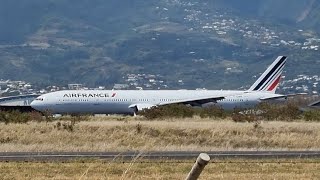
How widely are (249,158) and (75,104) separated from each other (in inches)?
2090

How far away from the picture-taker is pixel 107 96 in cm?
8581

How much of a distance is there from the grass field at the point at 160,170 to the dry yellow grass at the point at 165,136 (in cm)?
1307

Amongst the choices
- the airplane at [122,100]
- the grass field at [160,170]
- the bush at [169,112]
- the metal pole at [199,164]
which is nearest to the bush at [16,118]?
the bush at [169,112]

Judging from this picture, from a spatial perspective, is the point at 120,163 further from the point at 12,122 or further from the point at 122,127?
the point at 12,122

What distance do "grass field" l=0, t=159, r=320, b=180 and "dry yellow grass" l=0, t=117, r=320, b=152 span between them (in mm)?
13070

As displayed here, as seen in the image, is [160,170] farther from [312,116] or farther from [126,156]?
[312,116]

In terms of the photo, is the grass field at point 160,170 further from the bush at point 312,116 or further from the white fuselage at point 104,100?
the white fuselage at point 104,100

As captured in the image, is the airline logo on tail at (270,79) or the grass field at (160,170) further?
the airline logo on tail at (270,79)

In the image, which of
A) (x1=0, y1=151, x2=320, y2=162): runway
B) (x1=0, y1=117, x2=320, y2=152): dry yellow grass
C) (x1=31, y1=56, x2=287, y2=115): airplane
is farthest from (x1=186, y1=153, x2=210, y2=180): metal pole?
(x1=31, y1=56, x2=287, y2=115): airplane

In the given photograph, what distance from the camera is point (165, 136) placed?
47.5 meters

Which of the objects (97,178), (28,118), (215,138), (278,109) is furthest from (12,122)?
(97,178)

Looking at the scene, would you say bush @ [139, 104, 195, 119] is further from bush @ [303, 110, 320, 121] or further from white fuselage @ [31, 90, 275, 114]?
white fuselage @ [31, 90, 275, 114]

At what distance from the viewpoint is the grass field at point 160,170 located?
24.2m

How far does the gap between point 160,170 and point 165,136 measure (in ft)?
70.5
